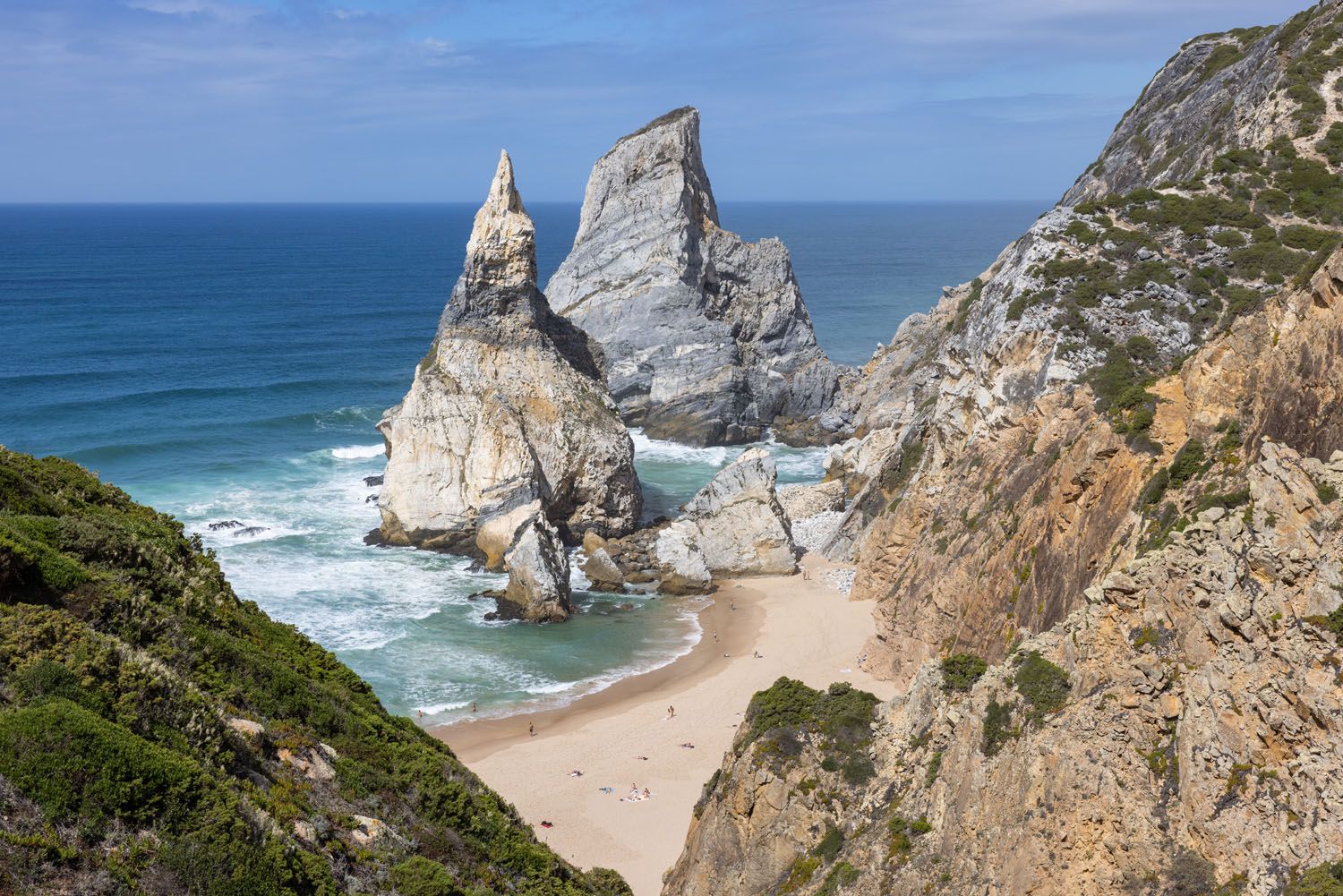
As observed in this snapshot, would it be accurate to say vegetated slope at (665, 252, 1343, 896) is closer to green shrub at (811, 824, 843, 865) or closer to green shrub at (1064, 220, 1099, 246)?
green shrub at (811, 824, 843, 865)

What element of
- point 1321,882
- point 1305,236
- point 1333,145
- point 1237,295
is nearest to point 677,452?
point 1237,295

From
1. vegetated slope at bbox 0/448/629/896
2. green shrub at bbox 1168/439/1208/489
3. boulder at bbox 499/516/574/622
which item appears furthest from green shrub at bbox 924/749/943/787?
boulder at bbox 499/516/574/622

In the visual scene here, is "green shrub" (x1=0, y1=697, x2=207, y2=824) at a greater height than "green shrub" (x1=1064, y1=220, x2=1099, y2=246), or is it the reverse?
"green shrub" (x1=1064, y1=220, x2=1099, y2=246)

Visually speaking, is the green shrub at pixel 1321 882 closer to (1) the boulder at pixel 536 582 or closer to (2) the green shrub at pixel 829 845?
(2) the green shrub at pixel 829 845

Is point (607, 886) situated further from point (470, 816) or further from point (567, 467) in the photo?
point (567, 467)

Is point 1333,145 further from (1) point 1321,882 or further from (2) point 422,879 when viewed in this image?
(2) point 422,879

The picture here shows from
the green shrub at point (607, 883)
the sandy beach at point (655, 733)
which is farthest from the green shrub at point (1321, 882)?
the sandy beach at point (655, 733)
